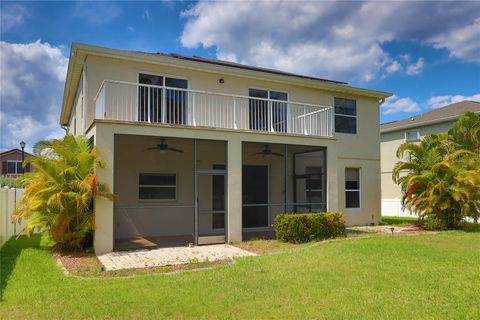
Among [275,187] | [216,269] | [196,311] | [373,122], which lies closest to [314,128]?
[275,187]

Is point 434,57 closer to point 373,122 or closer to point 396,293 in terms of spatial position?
point 373,122

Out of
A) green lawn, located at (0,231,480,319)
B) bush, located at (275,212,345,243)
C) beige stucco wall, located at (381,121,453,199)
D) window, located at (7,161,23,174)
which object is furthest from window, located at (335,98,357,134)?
window, located at (7,161,23,174)

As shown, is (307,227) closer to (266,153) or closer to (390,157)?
(266,153)

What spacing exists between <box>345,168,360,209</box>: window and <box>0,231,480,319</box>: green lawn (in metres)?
6.99

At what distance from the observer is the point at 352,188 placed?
1620 cm

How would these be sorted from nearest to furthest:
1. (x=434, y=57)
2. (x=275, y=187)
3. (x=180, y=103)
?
(x=180, y=103) → (x=275, y=187) → (x=434, y=57)

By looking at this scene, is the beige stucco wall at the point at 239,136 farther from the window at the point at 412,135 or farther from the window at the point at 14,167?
the window at the point at 14,167

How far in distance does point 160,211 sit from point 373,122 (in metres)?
9.81

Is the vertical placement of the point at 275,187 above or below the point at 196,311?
Answer: above

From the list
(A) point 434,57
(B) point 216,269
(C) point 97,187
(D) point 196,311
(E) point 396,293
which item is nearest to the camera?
(D) point 196,311

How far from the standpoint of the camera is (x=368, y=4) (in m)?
11.3

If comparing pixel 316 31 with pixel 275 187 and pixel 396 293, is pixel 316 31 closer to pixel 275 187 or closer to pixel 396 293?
pixel 275 187

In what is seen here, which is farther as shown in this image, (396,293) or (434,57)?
(434,57)

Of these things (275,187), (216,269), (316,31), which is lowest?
(216,269)
